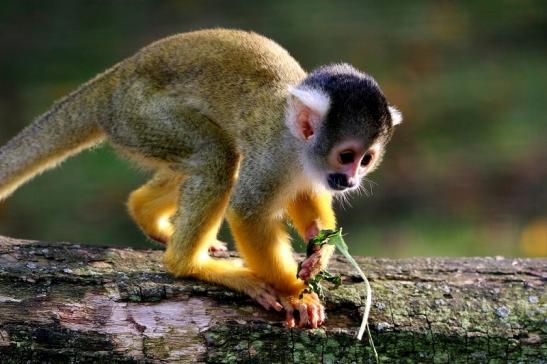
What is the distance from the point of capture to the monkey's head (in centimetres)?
323

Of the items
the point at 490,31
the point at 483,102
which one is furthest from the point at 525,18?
the point at 483,102

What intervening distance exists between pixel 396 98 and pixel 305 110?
10.7 ft

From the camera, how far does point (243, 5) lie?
21.9 ft

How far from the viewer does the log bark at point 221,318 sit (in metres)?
2.97

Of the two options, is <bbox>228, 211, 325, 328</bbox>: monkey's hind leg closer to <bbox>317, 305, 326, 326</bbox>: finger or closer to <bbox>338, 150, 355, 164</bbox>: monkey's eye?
<bbox>317, 305, 326, 326</bbox>: finger

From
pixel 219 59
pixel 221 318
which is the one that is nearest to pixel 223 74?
pixel 219 59

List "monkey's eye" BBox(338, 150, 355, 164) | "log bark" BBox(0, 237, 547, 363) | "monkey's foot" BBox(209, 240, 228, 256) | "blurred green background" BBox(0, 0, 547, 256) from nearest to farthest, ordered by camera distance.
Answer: "log bark" BBox(0, 237, 547, 363)
"monkey's eye" BBox(338, 150, 355, 164)
"monkey's foot" BBox(209, 240, 228, 256)
"blurred green background" BBox(0, 0, 547, 256)

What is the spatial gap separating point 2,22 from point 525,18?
12.7 ft

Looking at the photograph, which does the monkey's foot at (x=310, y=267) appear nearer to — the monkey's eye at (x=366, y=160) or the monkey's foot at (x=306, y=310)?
the monkey's foot at (x=306, y=310)

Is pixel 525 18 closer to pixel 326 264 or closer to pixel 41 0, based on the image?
pixel 41 0

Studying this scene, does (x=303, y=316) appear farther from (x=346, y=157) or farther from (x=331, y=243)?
(x=346, y=157)

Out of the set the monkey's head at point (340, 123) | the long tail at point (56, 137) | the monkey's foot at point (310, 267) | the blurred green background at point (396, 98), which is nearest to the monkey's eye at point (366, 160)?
the monkey's head at point (340, 123)

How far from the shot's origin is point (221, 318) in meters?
3.09

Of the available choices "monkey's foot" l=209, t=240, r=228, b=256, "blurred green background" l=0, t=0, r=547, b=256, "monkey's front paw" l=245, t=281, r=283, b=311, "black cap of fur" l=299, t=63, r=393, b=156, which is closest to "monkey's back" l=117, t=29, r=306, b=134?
"black cap of fur" l=299, t=63, r=393, b=156
